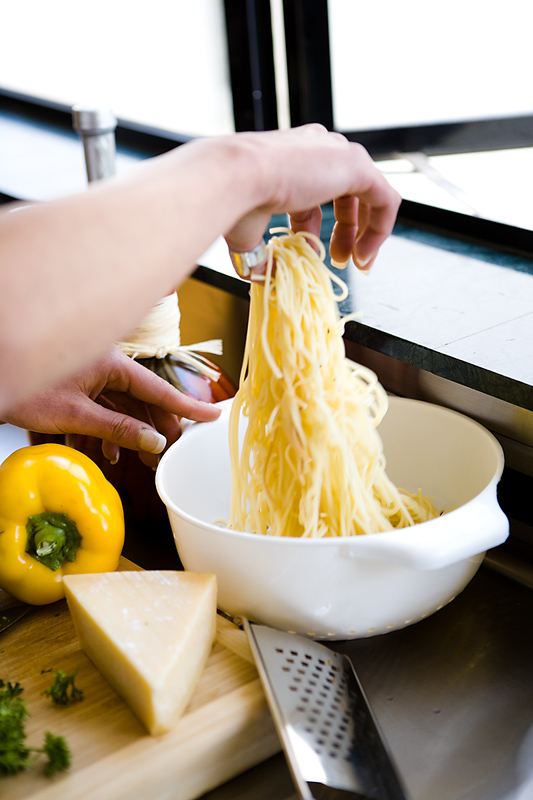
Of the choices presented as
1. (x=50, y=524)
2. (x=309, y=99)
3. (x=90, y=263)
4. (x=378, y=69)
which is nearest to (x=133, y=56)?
(x=309, y=99)

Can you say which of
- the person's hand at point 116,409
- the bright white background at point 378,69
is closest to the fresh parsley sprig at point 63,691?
the person's hand at point 116,409

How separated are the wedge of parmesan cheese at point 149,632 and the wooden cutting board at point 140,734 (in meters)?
0.01

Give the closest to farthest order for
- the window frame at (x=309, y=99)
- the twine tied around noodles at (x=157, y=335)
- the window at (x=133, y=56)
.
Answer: the twine tied around noodles at (x=157, y=335)
the window frame at (x=309, y=99)
the window at (x=133, y=56)

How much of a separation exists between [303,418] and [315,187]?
228mm

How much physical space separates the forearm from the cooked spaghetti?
0.25 metres

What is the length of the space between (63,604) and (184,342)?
2.44 ft

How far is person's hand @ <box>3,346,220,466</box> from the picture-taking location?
0.89m

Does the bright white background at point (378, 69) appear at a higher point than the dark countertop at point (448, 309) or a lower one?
higher

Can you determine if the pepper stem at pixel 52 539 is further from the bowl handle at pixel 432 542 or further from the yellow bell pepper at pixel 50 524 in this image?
the bowl handle at pixel 432 542

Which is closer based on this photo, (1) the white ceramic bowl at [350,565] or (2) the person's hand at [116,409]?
(1) the white ceramic bowl at [350,565]

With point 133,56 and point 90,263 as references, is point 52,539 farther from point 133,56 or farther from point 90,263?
point 133,56

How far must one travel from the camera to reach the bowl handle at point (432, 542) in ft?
2.15

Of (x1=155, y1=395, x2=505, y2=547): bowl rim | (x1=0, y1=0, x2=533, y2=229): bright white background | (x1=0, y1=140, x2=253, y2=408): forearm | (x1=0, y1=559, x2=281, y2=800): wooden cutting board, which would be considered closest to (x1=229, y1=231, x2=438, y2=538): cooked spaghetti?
(x1=155, y1=395, x2=505, y2=547): bowl rim

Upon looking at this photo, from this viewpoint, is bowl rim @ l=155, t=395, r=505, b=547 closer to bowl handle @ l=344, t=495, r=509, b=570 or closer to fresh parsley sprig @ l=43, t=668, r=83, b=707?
bowl handle @ l=344, t=495, r=509, b=570
